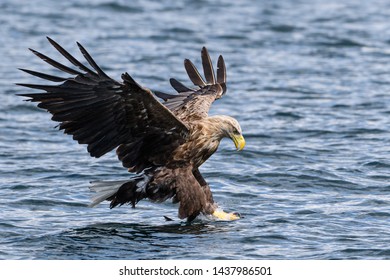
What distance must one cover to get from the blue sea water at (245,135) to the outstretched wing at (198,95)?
89cm

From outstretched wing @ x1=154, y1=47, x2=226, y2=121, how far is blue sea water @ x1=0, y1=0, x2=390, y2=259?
0.89 m

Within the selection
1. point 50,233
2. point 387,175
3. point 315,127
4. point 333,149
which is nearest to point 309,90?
point 315,127

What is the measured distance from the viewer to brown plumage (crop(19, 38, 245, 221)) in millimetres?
7867

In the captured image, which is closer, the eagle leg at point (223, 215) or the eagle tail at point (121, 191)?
the eagle tail at point (121, 191)

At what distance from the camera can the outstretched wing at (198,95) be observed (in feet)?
29.0

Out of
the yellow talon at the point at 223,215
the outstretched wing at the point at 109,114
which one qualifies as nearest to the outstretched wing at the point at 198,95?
the outstretched wing at the point at 109,114

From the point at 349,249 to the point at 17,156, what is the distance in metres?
4.56

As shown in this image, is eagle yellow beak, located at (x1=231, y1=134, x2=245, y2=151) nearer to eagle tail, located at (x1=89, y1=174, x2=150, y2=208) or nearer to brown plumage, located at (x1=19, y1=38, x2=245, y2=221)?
brown plumage, located at (x1=19, y1=38, x2=245, y2=221)

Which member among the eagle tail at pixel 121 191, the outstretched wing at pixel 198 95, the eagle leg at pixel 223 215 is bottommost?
the eagle leg at pixel 223 215

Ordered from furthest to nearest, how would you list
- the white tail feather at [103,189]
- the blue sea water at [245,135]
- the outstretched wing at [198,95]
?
the outstretched wing at [198,95] → the white tail feather at [103,189] → the blue sea water at [245,135]

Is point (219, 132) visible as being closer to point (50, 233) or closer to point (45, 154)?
point (50, 233)

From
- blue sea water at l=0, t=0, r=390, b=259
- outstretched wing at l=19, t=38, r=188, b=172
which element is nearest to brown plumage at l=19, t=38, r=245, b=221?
outstretched wing at l=19, t=38, r=188, b=172

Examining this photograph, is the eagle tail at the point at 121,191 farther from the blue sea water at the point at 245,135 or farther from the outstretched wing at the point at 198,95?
the outstretched wing at the point at 198,95

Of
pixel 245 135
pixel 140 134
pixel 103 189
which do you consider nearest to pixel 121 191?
pixel 103 189
